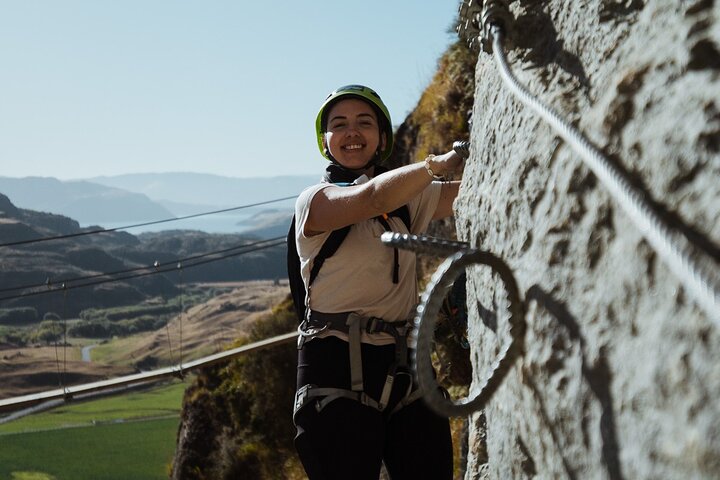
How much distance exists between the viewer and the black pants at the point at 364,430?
2.28 m

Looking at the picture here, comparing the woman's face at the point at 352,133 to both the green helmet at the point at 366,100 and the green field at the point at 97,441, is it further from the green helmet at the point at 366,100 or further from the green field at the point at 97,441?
the green field at the point at 97,441

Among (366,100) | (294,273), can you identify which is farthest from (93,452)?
(366,100)

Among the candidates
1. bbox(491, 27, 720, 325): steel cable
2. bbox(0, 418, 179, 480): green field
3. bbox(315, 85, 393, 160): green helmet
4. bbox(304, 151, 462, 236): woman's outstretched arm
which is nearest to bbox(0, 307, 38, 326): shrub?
bbox(0, 418, 179, 480): green field

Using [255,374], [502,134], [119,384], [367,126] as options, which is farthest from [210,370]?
[502,134]

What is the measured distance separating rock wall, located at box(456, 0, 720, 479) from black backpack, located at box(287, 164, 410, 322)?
0.84 metres

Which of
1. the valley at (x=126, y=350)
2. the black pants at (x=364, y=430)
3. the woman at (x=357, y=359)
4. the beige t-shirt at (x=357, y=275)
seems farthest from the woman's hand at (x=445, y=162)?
the valley at (x=126, y=350)

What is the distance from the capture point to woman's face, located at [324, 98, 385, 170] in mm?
2686

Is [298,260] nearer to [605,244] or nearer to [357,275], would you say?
[357,275]

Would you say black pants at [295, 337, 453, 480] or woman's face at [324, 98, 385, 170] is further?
woman's face at [324, 98, 385, 170]

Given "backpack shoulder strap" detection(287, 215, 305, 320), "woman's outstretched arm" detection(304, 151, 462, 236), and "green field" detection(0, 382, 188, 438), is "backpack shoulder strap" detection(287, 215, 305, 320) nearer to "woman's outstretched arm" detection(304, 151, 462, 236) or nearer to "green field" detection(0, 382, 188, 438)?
"woman's outstretched arm" detection(304, 151, 462, 236)

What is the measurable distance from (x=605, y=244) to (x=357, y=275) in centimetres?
136

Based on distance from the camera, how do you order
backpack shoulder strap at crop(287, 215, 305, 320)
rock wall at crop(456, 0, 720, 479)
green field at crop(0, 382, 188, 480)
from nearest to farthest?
rock wall at crop(456, 0, 720, 479)
backpack shoulder strap at crop(287, 215, 305, 320)
green field at crop(0, 382, 188, 480)

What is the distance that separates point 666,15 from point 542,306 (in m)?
0.48

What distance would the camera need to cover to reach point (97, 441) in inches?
2243
